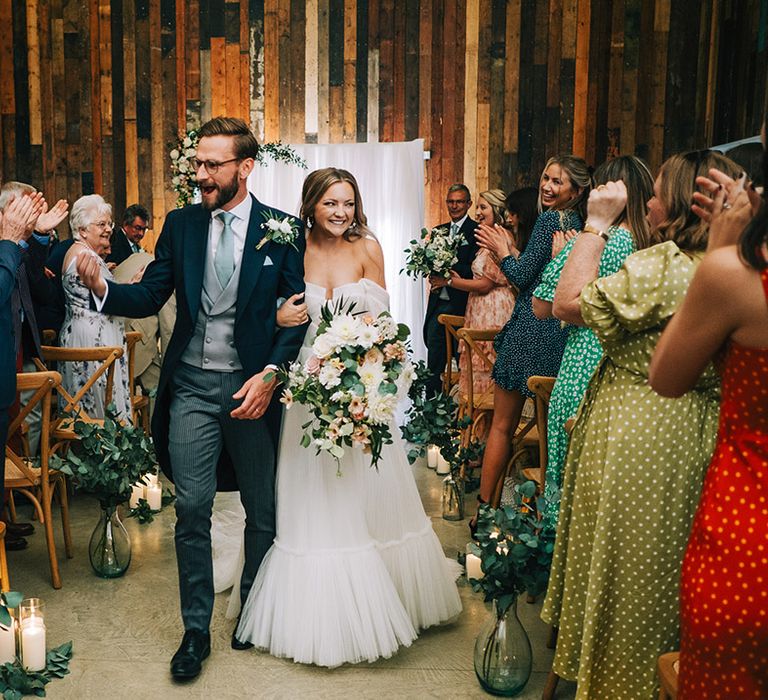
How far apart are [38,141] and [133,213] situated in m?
2.27

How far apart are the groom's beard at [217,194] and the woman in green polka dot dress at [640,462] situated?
1421 mm

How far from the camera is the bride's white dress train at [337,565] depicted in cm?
312

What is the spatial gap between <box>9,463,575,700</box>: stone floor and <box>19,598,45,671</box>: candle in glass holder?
10cm

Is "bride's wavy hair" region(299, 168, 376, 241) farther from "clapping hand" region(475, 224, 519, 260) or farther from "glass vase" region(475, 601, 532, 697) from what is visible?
"glass vase" region(475, 601, 532, 697)

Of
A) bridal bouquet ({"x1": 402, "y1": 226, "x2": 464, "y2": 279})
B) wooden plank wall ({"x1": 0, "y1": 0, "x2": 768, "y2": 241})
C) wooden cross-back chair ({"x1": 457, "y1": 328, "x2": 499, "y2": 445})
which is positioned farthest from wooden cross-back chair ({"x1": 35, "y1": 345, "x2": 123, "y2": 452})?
wooden plank wall ({"x1": 0, "y1": 0, "x2": 768, "y2": 241})

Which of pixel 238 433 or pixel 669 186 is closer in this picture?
pixel 669 186

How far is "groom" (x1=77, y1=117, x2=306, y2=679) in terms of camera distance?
307 centimetres

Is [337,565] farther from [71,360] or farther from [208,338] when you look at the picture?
[71,360]

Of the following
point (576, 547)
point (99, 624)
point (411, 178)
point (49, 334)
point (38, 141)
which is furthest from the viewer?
point (38, 141)

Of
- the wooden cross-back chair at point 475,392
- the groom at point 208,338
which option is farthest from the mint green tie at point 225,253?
the wooden cross-back chair at point 475,392

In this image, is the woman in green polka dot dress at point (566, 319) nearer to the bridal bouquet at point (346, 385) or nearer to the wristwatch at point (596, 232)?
the wristwatch at point (596, 232)

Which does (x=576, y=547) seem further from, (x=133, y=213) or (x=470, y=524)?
(x=133, y=213)

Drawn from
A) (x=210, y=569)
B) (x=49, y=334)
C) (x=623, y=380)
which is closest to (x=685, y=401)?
(x=623, y=380)

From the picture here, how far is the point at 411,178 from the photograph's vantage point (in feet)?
28.7
